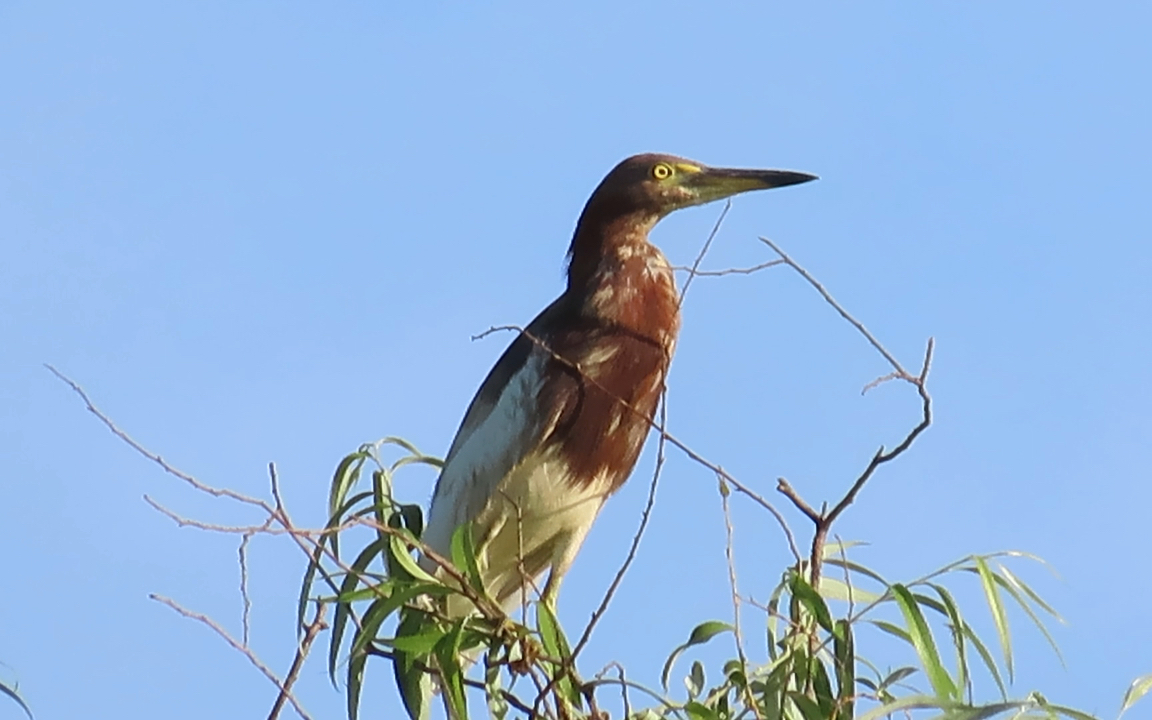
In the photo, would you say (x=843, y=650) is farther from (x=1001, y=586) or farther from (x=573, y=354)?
(x=573, y=354)

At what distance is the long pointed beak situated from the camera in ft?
13.5

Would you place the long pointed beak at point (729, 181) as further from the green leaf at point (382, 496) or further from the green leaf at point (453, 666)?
the green leaf at point (453, 666)

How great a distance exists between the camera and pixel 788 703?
2387 millimetres

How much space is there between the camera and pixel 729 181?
412 cm

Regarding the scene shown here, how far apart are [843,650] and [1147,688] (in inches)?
15.6

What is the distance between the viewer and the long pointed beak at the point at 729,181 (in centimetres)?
411

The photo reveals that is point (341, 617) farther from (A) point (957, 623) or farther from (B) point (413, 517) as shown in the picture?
(A) point (957, 623)

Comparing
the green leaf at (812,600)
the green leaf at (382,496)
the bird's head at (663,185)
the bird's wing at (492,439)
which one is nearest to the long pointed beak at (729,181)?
the bird's head at (663,185)

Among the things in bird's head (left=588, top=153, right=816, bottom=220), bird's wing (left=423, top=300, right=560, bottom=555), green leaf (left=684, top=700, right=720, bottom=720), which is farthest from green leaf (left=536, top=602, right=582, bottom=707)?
bird's head (left=588, top=153, right=816, bottom=220)

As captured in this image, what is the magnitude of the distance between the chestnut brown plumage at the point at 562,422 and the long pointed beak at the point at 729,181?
216mm

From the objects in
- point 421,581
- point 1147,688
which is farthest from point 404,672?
point 1147,688

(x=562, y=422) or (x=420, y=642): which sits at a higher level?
(x=562, y=422)

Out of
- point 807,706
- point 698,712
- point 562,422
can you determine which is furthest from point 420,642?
point 562,422

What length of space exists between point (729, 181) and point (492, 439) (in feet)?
2.97
